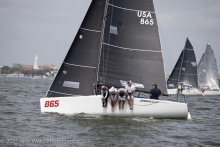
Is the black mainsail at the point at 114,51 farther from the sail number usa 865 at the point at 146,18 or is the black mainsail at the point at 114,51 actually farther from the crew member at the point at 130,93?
the crew member at the point at 130,93

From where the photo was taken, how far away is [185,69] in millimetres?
47156

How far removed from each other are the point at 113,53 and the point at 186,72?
1192 inches

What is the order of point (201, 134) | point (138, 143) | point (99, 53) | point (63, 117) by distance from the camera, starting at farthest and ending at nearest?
point (99, 53)
point (63, 117)
point (201, 134)
point (138, 143)

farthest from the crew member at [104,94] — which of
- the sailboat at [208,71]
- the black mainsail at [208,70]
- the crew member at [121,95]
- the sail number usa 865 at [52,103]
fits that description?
the black mainsail at [208,70]

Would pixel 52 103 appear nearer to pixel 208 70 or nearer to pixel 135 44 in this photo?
pixel 135 44

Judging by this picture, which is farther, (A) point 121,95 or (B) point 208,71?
(B) point 208,71

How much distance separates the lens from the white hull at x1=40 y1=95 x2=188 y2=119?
16.9m

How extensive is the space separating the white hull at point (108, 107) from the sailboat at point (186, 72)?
2942cm

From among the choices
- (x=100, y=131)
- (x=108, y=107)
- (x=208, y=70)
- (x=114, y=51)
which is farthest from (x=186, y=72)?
(x=100, y=131)

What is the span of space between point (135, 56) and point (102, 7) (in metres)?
2.38

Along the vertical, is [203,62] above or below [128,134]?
above

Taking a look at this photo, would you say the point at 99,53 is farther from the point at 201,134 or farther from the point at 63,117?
the point at 201,134

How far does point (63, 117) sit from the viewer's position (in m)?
16.7

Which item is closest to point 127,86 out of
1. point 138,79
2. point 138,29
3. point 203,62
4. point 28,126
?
point 138,79
